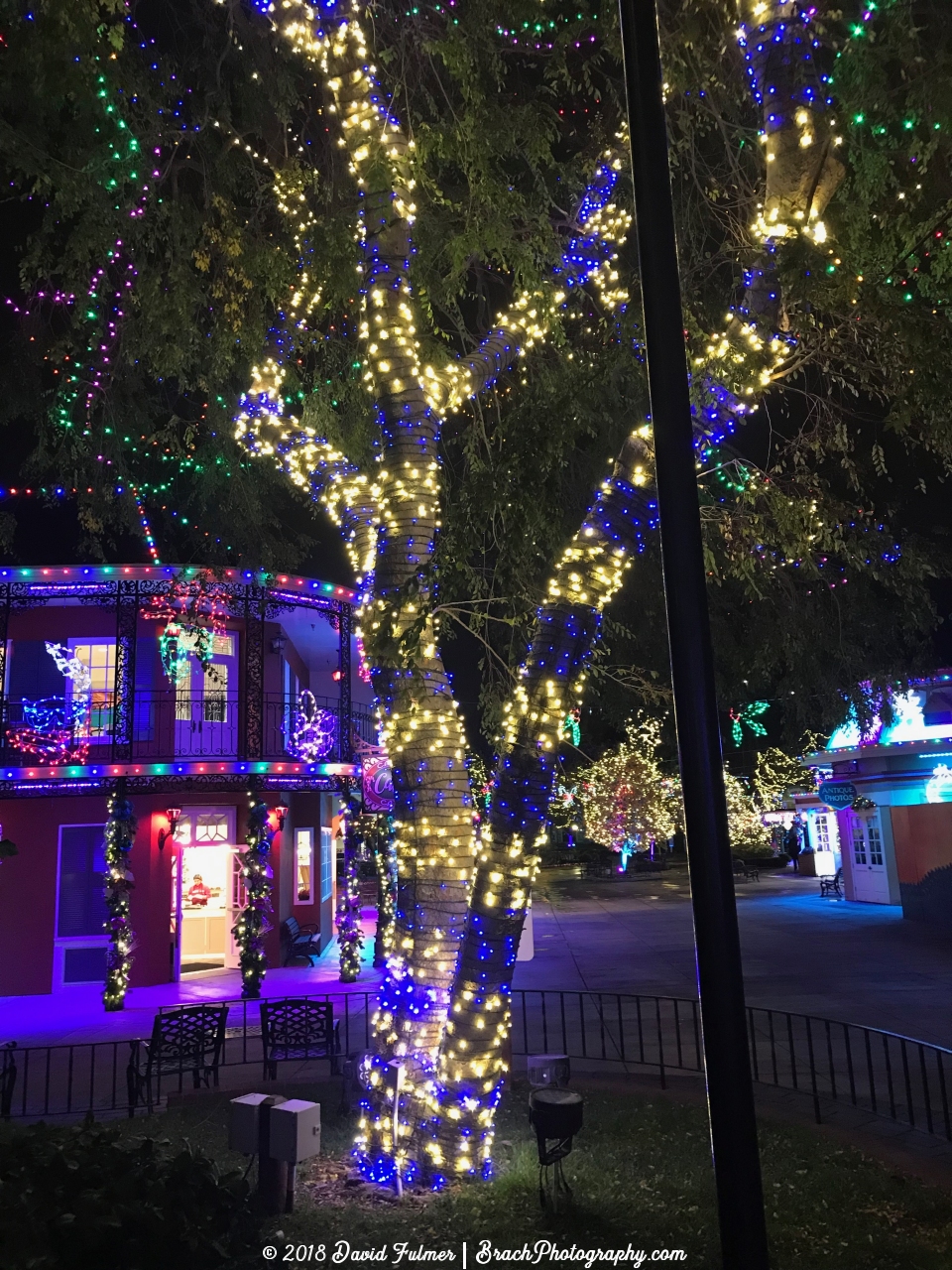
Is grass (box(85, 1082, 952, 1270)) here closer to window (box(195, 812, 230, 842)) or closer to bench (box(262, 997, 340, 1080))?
bench (box(262, 997, 340, 1080))

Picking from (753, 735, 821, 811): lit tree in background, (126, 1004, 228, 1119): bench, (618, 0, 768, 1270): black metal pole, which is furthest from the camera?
(753, 735, 821, 811): lit tree in background

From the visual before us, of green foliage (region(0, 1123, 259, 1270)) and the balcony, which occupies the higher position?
the balcony

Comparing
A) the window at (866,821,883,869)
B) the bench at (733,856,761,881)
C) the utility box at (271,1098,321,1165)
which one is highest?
the window at (866,821,883,869)

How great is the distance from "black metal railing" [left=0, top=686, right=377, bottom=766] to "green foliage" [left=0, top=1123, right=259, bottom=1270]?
1087 centimetres

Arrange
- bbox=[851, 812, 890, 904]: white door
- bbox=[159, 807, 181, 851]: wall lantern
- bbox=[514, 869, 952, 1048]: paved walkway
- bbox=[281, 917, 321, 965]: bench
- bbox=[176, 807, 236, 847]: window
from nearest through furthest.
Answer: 1. bbox=[514, 869, 952, 1048]: paved walkway
2. bbox=[159, 807, 181, 851]: wall lantern
3. bbox=[176, 807, 236, 847]: window
4. bbox=[281, 917, 321, 965]: bench
5. bbox=[851, 812, 890, 904]: white door

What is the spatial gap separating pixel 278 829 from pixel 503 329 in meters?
12.7

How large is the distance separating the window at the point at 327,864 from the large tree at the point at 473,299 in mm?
13711

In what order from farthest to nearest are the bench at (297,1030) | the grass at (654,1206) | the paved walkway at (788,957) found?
1. the paved walkway at (788,957)
2. the bench at (297,1030)
3. the grass at (654,1206)

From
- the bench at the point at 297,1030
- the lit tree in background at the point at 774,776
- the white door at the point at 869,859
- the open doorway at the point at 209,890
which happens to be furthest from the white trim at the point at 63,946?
the lit tree in background at the point at 774,776

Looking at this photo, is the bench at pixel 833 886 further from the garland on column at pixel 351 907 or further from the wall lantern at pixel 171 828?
the wall lantern at pixel 171 828

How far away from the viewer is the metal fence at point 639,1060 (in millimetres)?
8156

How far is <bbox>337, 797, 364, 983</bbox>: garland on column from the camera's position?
1584 cm

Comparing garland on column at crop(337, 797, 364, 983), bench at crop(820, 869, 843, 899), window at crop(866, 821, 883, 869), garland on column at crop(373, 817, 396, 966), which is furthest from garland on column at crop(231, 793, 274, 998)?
bench at crop(820, 869, 843, 899)

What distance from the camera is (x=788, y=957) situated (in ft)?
54.1
